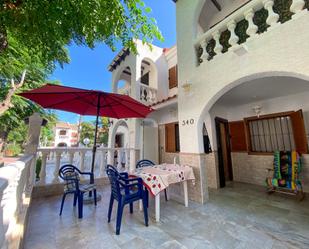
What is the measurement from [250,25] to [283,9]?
54 cm

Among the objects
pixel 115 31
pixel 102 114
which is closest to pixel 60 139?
pixel 102 114

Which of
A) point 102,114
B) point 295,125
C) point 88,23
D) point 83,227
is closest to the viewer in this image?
point 88,23

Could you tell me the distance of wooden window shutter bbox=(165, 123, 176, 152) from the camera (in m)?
6.41

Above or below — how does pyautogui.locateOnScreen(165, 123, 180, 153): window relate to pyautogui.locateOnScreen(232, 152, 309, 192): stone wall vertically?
above

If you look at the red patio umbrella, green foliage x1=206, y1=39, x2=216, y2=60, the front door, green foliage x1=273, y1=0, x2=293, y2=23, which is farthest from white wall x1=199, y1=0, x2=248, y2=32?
the red patio umbrella

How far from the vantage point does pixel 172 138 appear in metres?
6.47

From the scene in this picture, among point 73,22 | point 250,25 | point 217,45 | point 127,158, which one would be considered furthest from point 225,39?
point 127,158

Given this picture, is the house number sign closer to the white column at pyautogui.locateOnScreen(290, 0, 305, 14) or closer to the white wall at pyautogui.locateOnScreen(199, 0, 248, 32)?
the white column at pyautogui.locateOnScreen(290, 0, 305, 14)

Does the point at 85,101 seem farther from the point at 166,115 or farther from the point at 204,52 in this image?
the point at 166,115

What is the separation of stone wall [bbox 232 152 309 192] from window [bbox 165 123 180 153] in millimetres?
2301

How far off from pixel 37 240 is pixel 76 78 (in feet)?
73.5

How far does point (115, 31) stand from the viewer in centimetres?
252

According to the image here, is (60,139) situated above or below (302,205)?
A: above

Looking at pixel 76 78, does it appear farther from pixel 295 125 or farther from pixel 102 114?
pixel 295 125
